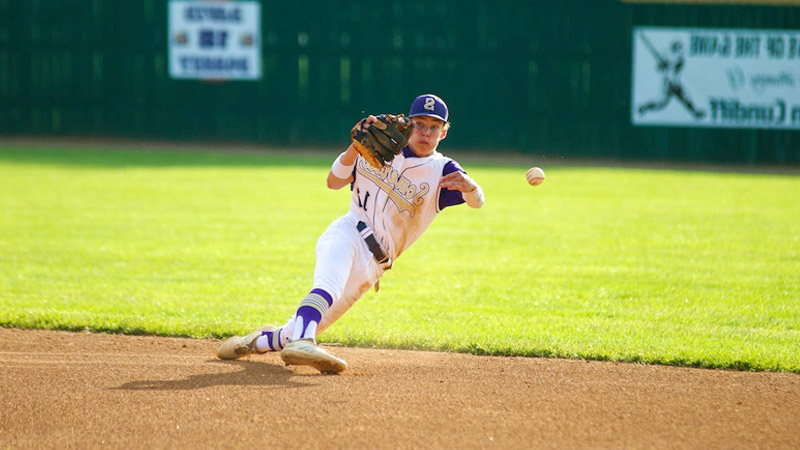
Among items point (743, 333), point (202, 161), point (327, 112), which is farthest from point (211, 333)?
point (327, 112)

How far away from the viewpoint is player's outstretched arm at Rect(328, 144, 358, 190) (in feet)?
19.3

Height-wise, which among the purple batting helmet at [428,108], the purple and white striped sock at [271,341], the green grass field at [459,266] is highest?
the purple batting helmet at [428,108]

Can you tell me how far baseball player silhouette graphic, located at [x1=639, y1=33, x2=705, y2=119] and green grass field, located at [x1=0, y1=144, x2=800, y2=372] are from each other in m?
4.04

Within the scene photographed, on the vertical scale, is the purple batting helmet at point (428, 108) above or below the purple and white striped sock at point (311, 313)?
above

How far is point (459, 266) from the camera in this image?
981 cm

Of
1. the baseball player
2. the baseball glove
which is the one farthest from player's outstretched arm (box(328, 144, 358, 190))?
the baseball glove

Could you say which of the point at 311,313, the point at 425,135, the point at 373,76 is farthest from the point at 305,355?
the point at 373,76

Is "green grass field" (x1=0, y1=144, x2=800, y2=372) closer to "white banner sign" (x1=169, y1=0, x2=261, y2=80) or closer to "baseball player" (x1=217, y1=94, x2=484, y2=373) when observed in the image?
"baseball player" (x1=217, y1=94, x2=484, y2=373)

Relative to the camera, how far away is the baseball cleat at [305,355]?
5.36 metres

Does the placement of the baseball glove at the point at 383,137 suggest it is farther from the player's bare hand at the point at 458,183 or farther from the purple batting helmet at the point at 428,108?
the player's bare hand at the point at 458,183

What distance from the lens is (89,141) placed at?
22.2 metres

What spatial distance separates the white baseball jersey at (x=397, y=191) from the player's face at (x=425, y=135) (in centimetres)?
4

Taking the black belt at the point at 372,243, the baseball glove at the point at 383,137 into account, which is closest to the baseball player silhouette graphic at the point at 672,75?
the black belt at the point at 372,243

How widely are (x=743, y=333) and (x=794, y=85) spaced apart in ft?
46.2
